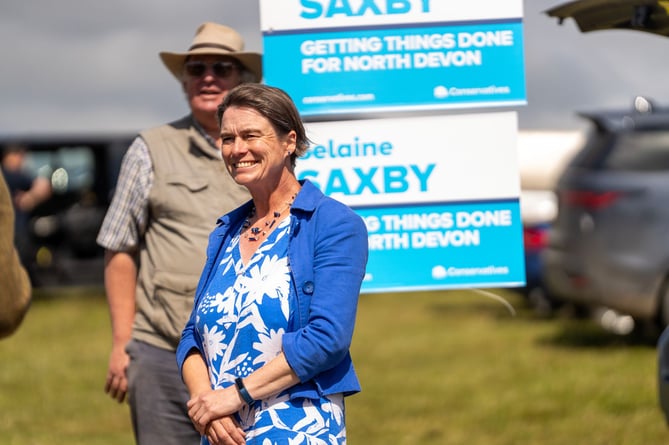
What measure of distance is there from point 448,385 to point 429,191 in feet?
17.3

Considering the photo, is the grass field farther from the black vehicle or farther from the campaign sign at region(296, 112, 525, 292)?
the black vehicle

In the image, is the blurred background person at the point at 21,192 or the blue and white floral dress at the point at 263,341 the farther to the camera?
the blurred background person at the point at 21,192

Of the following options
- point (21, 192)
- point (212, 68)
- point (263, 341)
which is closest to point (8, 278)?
point (263, 341)

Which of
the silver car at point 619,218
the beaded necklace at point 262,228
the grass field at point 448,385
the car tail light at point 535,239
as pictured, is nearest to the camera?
the beaded necklace at point 262,228

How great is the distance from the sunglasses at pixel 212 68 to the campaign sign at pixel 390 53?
15cm

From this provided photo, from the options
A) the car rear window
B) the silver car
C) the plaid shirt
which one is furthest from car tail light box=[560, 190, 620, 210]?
the plaid shirt

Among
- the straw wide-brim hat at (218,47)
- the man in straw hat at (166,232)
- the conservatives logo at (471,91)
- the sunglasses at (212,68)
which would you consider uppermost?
the straw wide-brim hat at (218,47)

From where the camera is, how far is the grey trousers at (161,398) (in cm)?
407

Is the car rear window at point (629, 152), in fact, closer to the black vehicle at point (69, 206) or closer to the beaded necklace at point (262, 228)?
the beaded necklace at point (262, 228)

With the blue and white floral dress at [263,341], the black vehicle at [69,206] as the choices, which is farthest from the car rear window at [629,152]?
the black vehicle at [69,206]

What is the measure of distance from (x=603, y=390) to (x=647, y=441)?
1.66 metres

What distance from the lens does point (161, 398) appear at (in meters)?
4.07

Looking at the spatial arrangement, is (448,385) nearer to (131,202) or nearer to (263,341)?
(131,202)

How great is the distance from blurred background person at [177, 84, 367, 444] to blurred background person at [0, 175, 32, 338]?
456mm
